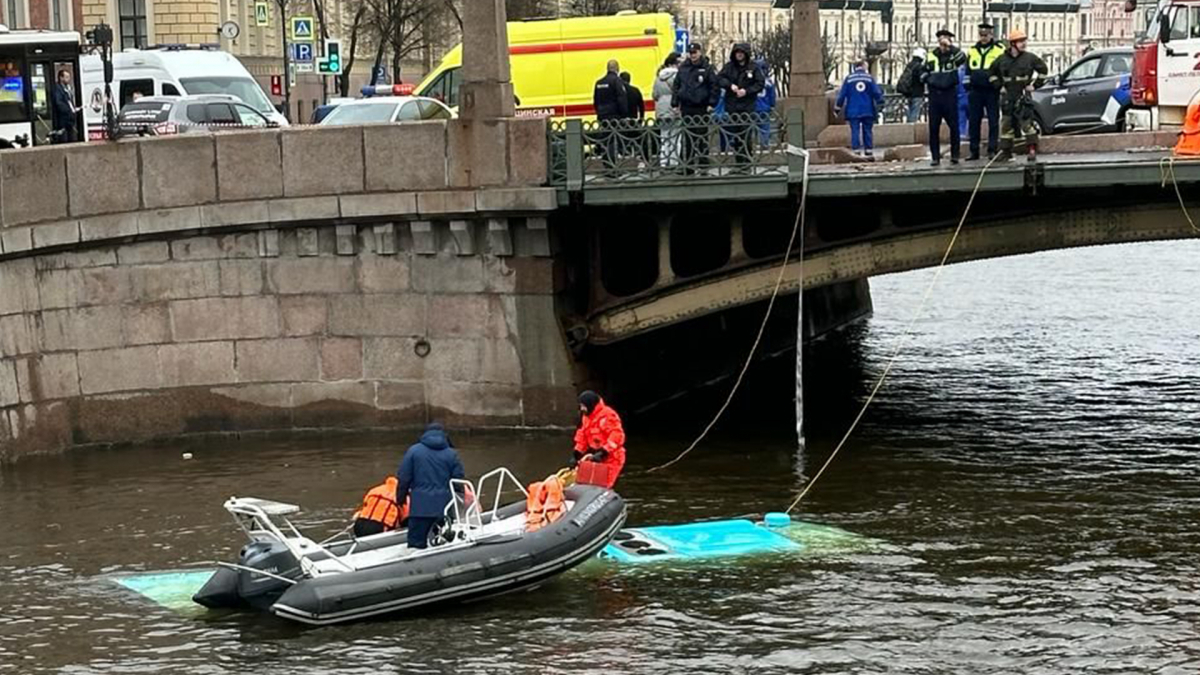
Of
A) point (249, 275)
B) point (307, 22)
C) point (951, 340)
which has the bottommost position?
point (951, 340)

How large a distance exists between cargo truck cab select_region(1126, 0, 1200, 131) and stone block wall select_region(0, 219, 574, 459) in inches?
362

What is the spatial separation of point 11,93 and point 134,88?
9721 mm

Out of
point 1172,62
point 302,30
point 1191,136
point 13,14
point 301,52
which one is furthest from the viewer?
point 13,14

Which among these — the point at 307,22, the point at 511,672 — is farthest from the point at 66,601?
the point at 307,22

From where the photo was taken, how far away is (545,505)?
21766 mm

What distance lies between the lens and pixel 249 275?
29531 millimetres

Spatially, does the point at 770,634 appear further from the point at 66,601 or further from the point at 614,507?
the point at 66,601

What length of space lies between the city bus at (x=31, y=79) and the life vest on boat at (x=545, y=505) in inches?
644

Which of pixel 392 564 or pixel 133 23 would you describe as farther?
pixel 133 23

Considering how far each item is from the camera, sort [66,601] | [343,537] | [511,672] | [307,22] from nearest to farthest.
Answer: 1. [511,672]
2. [66,601]
3. [343,537]
4. [307,22]

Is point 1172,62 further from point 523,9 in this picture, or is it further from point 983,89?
point 523,9

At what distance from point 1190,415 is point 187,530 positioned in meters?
13.9

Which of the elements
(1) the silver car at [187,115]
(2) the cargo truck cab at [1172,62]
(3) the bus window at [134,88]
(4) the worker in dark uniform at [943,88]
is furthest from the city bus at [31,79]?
(2) the cargo truck cab at [1172,62]

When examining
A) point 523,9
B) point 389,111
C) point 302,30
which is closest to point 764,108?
point 389,111
